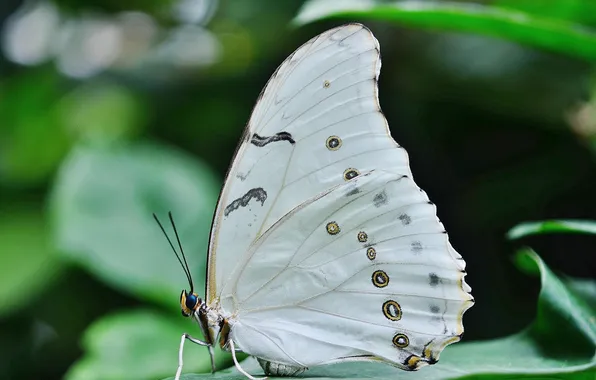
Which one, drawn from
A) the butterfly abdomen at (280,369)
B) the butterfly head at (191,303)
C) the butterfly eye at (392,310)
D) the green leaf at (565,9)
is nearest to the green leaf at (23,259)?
the butterfly head at (191,303)

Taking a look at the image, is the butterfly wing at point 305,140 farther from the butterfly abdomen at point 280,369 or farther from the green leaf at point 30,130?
the green leaf at point 30,130

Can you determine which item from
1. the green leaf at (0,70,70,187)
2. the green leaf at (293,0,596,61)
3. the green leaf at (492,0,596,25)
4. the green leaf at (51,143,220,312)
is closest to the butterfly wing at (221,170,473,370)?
the green leaf at (293,0,596,61)

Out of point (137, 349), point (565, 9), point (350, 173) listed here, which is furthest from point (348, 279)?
point (565, 9)

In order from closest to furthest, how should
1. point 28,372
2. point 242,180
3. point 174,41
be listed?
point 242,180 → point 28,372 → point 174,41

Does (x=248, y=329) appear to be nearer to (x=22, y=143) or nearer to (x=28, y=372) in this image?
(x=28, y=372)

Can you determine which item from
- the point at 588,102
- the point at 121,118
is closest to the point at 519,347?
the point at 588,102

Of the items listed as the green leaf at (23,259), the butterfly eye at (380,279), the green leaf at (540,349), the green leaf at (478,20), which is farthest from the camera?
the green leaf at (23,259)

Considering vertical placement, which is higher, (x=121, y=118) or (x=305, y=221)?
(x=121, y=118)
